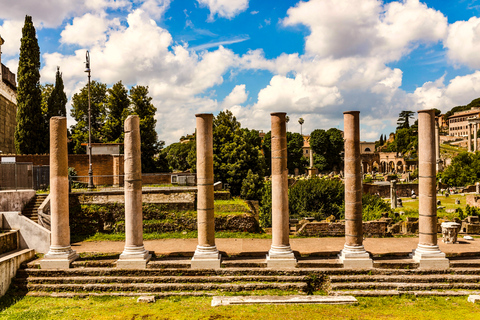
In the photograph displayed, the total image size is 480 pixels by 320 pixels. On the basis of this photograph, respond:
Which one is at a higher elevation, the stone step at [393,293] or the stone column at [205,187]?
the stone column at [205,187]

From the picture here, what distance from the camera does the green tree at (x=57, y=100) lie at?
36719 mm

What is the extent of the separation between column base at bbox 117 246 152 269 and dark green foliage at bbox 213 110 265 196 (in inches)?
909

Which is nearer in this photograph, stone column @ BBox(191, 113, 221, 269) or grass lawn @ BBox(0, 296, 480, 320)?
grass lawn @ BBox(0, 296, 480, 320)

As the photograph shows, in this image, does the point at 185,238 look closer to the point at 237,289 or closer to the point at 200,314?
the point at 237,289

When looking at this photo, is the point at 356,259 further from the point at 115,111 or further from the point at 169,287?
the point at 115,111

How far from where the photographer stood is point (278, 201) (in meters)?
12.5

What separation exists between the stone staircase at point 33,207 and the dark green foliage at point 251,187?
18.5 metres

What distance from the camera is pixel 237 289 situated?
37.6 feet

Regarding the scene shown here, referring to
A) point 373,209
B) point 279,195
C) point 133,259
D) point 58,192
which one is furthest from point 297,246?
point 373,209

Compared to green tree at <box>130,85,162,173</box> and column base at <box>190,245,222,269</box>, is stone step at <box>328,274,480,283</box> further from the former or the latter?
green tree at <box>130,85,162,173</box>

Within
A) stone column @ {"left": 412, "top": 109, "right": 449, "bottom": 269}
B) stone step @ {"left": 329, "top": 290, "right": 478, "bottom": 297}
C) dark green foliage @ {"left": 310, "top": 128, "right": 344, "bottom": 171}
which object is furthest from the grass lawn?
dark green foliage @ {"left": 310, "top": 128, "right": 344, "bottom": 171}

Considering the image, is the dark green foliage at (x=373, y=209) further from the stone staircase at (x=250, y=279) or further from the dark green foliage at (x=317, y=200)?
the stone staircase at (x=250, y=279)

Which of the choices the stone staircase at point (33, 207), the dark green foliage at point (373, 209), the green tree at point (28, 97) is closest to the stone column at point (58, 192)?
the stone staircase at point (33, 207)

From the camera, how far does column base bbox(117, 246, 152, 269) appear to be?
12.3 meters
